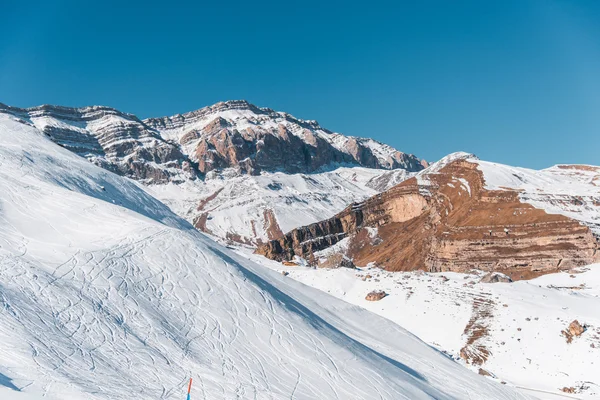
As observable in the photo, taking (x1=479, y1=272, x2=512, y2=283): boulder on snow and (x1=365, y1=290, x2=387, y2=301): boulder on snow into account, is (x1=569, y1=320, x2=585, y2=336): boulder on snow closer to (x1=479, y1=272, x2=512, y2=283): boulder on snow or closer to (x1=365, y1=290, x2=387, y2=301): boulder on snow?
(x1=479, y1=272, x2=512, y2=283): boulder on snow

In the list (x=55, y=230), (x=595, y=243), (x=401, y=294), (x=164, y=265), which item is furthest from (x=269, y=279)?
(x=595, y=243)

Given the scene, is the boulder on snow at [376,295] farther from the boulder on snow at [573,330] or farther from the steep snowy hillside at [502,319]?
the boulder on snow at [573,330]

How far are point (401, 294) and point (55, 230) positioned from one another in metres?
41.8

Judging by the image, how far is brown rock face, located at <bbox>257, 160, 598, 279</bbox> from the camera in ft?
254

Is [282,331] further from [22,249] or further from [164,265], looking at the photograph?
[22,249]

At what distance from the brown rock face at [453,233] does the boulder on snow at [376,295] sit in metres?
27.2

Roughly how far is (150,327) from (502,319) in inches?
1569

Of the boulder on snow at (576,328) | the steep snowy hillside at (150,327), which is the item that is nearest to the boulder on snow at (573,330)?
the boulder on snow at (576,328)

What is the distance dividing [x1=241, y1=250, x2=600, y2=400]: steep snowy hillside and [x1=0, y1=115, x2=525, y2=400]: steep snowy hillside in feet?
45.5

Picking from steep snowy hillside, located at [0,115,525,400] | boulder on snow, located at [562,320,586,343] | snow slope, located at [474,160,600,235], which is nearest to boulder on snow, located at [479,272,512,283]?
boulder on snow, located at [562,320,586,343]

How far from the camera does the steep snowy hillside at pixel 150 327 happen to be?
15211 mm

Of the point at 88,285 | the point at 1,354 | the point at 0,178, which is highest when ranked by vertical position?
the point at 0,178

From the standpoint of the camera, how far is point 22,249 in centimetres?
2145

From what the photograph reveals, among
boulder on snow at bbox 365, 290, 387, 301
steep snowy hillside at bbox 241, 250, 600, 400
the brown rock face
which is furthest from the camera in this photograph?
the brown rock face
